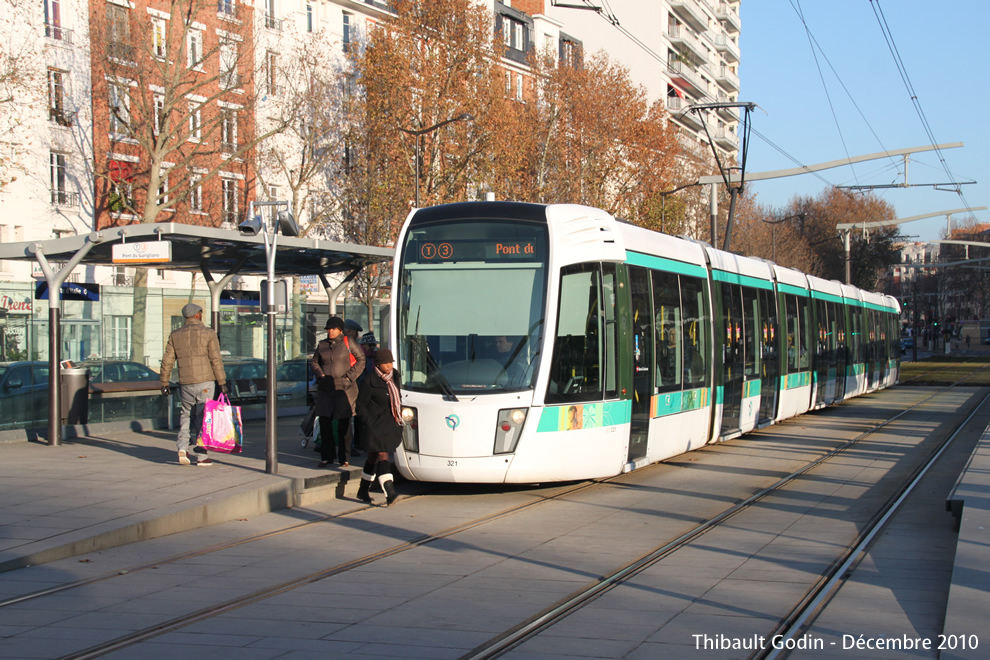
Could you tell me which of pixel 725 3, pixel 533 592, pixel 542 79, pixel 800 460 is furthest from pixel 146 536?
pixel 725 3

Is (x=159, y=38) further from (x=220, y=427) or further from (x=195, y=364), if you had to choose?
(x=220, y=427)

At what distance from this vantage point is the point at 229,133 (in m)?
38.5

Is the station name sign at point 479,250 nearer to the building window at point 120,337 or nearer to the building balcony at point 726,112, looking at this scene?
the building window at point 120,337

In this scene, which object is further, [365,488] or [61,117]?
[61,117]

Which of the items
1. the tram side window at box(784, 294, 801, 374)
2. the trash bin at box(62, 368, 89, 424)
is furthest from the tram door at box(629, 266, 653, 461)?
the trash bin at box(62, 368, 89, 424)

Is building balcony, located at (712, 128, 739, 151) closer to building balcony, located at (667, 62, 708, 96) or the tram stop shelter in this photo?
building balcony, located at (667, 62, 708, 96)

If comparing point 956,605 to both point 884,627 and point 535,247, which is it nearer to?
point 884,627

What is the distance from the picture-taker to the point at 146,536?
9.02 meters

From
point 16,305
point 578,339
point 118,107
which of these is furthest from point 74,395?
point 118,107

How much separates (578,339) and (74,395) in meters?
8.66

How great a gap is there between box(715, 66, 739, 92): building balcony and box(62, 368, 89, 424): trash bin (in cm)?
8542

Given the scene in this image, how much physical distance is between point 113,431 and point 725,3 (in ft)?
299

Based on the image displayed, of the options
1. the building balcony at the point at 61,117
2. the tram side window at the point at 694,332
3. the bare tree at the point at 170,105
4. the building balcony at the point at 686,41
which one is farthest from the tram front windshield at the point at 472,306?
the building balcony at the point at 686,41

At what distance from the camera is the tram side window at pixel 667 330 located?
13.0 metres
